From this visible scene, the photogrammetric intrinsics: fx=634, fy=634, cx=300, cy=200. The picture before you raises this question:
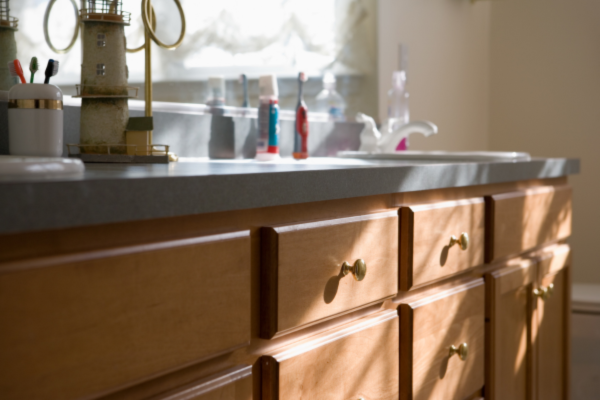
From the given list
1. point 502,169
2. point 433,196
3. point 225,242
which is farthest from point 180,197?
point 502,169

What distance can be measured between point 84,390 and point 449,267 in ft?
2.25

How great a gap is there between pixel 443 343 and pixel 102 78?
68 cm

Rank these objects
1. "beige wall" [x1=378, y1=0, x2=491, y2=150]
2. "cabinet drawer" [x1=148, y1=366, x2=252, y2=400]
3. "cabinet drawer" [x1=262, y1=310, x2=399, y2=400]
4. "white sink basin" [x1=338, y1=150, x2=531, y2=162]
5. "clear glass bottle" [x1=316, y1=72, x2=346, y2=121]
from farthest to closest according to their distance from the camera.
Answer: "beige wall" [x1=378, y1=0, x2=491, y2=150]
"clear glass bottle" [x1=316, y1=72, x2=346, y2=121]
"white sink basin" [x1=338, y1=150, x2=531, y2=162]
"cabinet drawer" [x1=262, y1=310, x2=399, y2=400]
"cabinet drawer" [x1=148, y1=366, x2=252, y2=400]

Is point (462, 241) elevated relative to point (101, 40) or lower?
lower

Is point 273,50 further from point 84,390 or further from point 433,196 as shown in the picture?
point 84,390

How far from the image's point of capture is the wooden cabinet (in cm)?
120

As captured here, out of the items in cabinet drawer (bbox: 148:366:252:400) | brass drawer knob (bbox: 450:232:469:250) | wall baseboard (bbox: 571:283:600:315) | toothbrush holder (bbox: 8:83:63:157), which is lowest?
wall baseboard (bbox: 571:283:600:315)

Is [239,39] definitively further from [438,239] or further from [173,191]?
[173,191]

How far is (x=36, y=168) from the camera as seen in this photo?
0.49m

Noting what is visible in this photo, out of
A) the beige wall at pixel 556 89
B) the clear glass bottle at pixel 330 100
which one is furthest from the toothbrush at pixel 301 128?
the beige wall at pixel 556 89

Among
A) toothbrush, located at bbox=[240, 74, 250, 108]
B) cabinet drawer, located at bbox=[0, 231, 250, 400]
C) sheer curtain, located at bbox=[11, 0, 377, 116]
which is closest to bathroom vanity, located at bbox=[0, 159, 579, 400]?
cabinet drawer, located at bbox=[0, 231, 250, 400]

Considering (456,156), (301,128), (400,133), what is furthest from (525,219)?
(301,128)

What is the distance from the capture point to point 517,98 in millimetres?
2938

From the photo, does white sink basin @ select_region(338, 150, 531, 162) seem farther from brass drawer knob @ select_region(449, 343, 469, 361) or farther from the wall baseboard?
the wall baseboard
